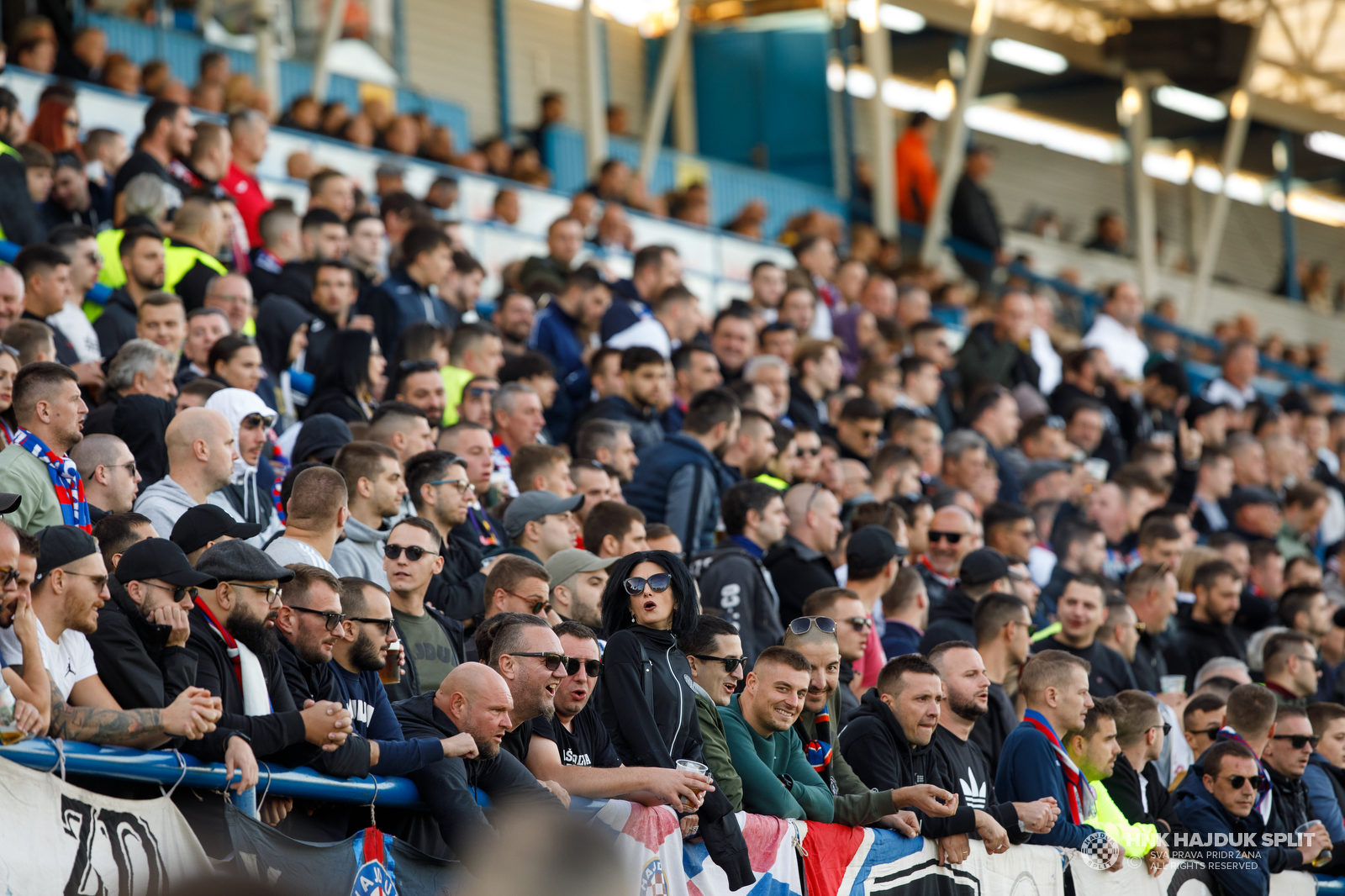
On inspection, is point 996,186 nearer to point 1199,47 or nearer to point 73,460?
point 1199,47

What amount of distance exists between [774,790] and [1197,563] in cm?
520

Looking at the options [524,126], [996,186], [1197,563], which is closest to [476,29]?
[524,126]

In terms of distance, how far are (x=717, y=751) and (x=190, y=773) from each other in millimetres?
1964

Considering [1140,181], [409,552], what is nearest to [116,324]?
[409,552]

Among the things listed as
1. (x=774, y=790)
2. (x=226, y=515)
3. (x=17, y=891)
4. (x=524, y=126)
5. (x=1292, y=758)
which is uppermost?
(x=524, y=126)

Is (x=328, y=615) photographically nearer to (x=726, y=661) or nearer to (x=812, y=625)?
(x=726, y=661)

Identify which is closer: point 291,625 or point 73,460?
point 291,625

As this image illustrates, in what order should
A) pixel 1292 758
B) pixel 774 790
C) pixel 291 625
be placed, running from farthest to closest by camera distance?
pixel 1292 758, pixel 774 790, pixel 291 625

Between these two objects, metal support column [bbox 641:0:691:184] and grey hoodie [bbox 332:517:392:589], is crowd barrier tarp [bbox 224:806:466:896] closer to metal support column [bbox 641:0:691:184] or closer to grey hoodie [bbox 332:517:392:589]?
grey hoodie [bbox 332:517:392:589]

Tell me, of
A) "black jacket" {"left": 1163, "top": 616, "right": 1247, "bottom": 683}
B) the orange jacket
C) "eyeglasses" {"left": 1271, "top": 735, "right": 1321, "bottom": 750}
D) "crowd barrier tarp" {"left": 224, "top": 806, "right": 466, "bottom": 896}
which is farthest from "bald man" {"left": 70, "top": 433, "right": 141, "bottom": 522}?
the orange jacket

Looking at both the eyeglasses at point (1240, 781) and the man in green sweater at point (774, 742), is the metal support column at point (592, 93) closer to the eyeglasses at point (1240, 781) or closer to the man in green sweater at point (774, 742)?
the eyeglasses at point (1240, 781)

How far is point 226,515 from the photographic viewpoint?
5.29 meters

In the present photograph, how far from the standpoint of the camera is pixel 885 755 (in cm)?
630

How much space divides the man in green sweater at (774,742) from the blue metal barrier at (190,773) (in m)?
1.33
